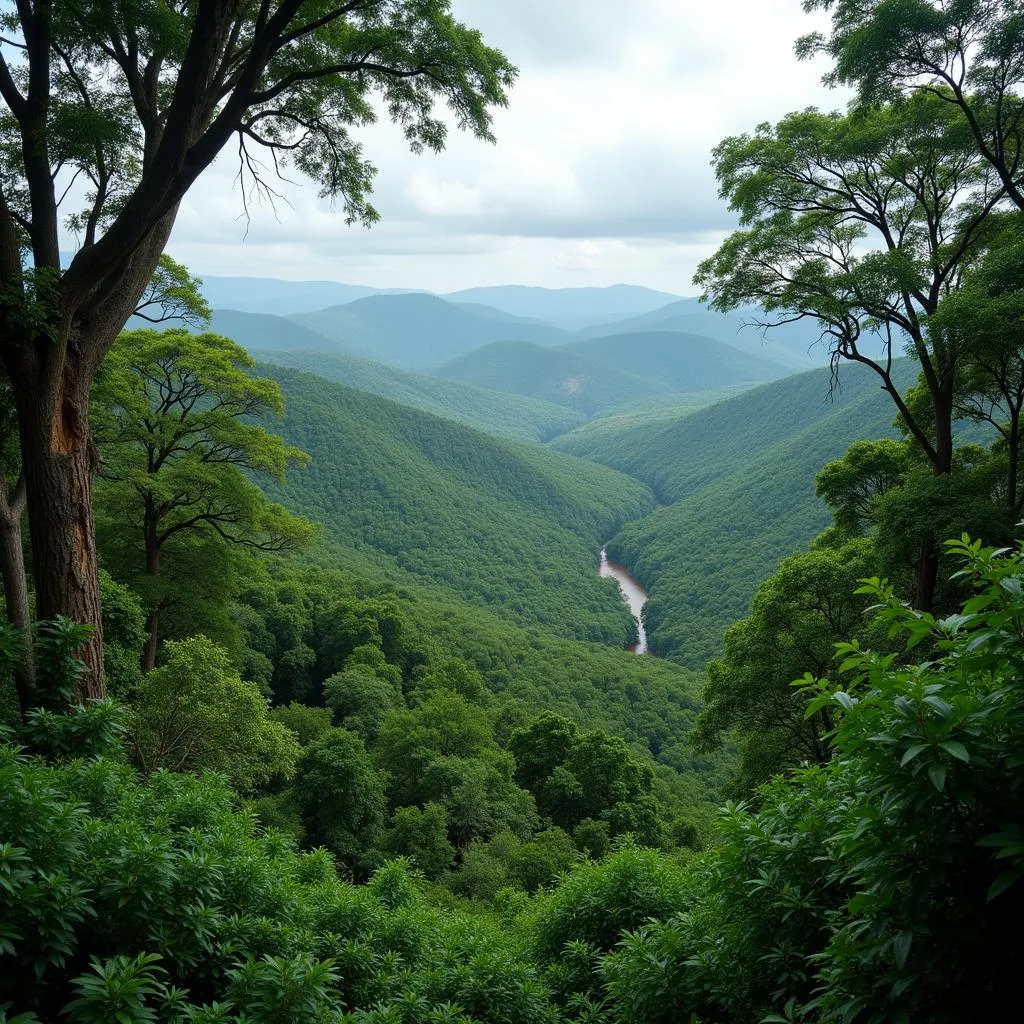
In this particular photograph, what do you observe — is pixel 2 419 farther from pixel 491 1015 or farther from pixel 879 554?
pixel 879 554

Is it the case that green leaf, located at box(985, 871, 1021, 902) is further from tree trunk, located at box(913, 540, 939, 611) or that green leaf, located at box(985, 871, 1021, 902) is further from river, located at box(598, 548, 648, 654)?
river, located at box(598, 548, 648, 654)

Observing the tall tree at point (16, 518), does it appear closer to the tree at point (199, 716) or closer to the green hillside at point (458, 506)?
the tree at point (199, 716)

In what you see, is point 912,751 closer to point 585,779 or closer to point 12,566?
point 12,566

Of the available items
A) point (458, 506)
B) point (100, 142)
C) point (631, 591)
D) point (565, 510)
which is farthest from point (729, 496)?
point (100, 142)

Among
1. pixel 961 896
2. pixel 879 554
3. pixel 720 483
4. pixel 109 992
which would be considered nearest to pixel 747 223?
pixel 879 554

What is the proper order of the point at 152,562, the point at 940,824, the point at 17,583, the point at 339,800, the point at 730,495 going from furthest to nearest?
1. the point at 730,495
2. the point at 339,800
3. the point at 152,562
4. the point at 17,583
5. the point at 940,824

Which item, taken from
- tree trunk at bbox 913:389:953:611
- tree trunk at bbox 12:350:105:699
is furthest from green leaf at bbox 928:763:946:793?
tree trunk at bbox 913:389:953:611

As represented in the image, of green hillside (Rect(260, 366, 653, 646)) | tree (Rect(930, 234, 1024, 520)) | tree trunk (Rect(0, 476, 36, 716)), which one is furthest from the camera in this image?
green hillside (Rect(260, 366, 653, 646))
